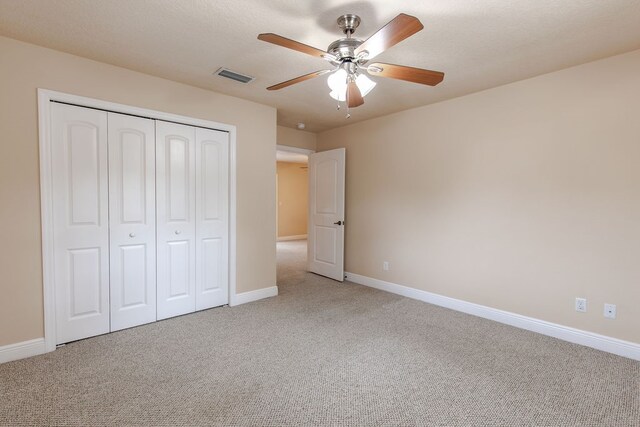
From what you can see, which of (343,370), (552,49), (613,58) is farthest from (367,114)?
(343,370)

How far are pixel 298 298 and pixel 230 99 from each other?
99.9 inches

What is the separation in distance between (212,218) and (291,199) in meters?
6.02

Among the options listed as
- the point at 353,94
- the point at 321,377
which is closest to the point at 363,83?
the point at 353,94

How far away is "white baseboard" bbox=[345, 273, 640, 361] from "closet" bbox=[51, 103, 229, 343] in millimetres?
2341

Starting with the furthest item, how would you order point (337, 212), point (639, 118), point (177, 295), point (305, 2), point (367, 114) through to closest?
1. point (337, 212)
2. point (367, 114)
3. point (177, 295)
4. point (639, 118)
5. point (305, 2)

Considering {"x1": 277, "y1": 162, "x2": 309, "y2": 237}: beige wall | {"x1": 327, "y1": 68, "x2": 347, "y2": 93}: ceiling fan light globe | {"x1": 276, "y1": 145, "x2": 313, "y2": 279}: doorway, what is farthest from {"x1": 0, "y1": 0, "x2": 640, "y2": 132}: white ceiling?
{"x1": 277, "y1": 162, "x2": 309, "y2": 237}: beige wall

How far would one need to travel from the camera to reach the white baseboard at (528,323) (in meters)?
2.52

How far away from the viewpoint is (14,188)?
2348mm

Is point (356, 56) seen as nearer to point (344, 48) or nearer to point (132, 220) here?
point (344, 48)

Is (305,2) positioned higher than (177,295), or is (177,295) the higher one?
(305,2)

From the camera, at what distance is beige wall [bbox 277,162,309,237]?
9.28m

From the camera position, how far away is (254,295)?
12.5 ft

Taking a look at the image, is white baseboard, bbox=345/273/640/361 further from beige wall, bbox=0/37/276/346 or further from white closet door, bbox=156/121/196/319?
beige wall, bbox=0/37/276/346

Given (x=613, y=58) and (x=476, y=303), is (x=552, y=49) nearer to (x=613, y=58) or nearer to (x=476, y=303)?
(x=613, y=58)
